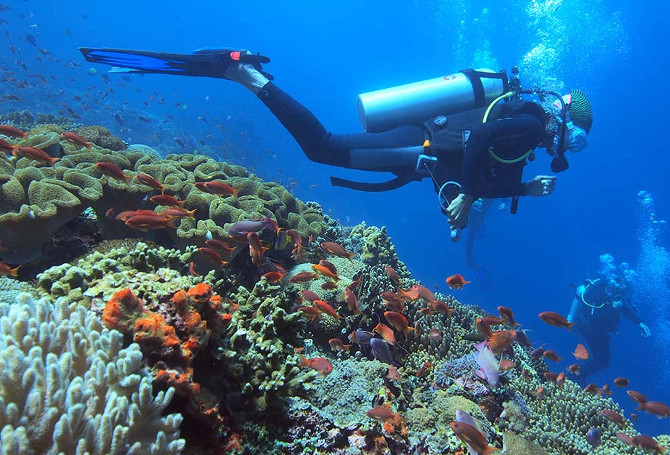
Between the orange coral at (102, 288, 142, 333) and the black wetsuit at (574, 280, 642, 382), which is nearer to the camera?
the orange coral at (102, 288, 142, 333)

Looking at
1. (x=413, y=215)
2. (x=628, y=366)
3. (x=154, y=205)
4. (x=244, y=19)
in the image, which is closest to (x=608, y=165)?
(x=413, y=215)

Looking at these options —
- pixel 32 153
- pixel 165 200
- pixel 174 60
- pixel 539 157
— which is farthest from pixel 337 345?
pixel 539 157

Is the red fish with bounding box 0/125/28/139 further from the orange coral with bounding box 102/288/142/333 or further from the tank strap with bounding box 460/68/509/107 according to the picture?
the tank strap with bounding box 460/68/509/107

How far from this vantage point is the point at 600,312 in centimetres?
1541

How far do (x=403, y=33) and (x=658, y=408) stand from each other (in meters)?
129

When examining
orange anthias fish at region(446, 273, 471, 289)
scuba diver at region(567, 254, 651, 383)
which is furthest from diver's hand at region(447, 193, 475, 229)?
scuba diver at region(567, 254, 651, 383)

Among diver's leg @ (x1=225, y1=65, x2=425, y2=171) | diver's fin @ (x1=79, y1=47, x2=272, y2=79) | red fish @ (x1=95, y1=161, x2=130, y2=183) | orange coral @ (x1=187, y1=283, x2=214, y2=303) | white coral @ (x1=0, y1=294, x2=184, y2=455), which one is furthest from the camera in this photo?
diver's leg @ (x1=225, y1=65, x2=425, y2=171)

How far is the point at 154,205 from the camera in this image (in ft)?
18.2

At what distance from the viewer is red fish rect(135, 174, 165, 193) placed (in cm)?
502

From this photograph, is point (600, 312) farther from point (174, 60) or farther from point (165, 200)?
point (174, 60)

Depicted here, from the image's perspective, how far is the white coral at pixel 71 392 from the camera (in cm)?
144

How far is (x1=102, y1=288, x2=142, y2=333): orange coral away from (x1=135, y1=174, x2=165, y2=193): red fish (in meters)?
3.31

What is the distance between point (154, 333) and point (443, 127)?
19.9ft

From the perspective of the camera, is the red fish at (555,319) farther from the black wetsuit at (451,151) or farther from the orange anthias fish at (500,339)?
the black wetsuit at (451,151)
